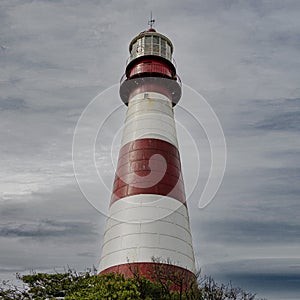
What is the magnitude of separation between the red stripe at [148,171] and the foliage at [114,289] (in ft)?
15.1

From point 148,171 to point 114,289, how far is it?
7.23 metres

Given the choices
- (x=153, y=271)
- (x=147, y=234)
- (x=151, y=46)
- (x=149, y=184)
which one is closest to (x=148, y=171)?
(x=149, y=184)

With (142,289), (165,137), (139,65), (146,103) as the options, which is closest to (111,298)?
(142,289)

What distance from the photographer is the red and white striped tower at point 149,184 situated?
18.8m

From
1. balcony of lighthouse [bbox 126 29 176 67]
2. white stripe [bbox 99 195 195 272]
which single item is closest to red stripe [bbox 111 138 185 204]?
white stripe [bbox 99 195 195 272]

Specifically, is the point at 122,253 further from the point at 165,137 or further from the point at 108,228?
the point at 165,137

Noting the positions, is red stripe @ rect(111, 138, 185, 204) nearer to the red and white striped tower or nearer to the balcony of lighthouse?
the red and white striped tower

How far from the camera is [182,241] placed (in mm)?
19797

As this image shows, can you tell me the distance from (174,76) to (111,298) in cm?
1578

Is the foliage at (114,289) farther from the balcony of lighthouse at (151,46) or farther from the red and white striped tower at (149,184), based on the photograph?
the balcony of lighthouse at (151,46)

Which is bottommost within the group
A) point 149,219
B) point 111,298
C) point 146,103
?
point 111,298

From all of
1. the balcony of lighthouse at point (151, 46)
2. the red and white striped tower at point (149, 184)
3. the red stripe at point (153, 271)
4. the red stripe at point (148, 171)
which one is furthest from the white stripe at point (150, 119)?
the red stripe at point (153, 271)

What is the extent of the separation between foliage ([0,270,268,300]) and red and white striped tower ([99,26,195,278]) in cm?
131

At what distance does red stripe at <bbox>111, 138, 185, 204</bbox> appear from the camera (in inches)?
809
